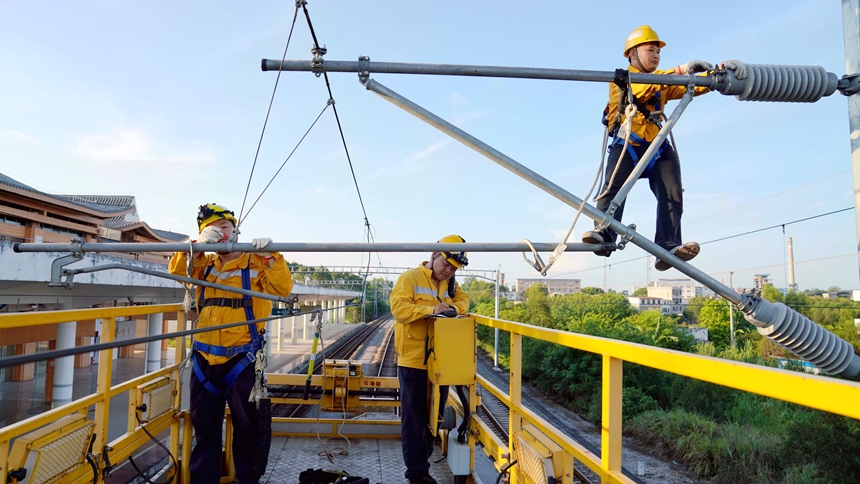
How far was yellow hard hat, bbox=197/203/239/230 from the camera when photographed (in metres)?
3.29

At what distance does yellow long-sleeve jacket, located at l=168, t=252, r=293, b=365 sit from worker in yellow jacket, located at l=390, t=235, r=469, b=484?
Answer: 0.86 meters

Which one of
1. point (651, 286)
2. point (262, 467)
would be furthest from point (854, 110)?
point (651, 286)

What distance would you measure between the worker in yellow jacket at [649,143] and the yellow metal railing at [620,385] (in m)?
0.84

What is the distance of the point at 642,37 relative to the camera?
287 cm

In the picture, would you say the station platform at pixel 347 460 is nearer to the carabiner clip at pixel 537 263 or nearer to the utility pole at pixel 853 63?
the carabiner clip at pixel 537 263

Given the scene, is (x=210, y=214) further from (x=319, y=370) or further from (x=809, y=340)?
(x=319, y=370)

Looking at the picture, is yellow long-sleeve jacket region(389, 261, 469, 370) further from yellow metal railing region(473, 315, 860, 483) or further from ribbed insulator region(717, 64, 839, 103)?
ribbed insulator region(717, 64, 839, 103)

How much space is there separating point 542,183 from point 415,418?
6.72 ft

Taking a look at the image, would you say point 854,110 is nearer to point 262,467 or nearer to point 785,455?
point 262,467

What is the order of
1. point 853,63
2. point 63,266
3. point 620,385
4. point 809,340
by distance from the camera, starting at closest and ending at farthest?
point 620,385 < point 853,63 < point 809,340 < point 63,266

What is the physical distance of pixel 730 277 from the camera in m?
33.9

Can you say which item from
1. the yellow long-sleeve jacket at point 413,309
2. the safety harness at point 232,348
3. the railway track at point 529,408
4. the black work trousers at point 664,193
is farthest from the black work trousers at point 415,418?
the railway track at point 529,408

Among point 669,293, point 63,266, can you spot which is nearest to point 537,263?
point 63,266

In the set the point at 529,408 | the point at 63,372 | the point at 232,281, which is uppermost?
the point at 232,281
